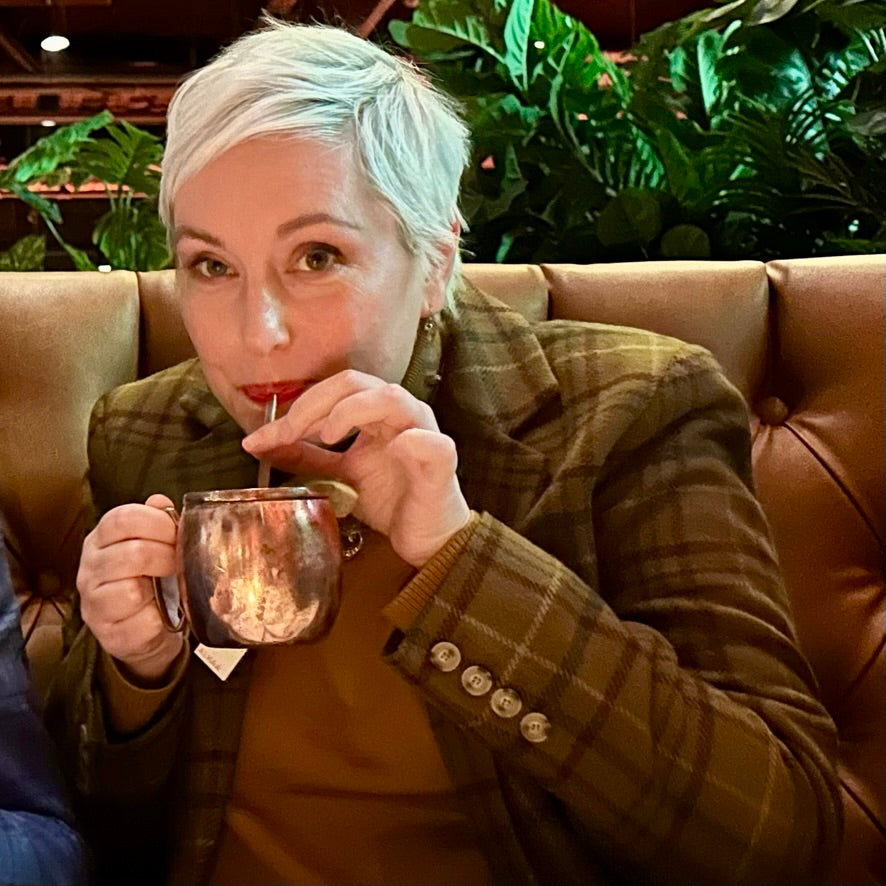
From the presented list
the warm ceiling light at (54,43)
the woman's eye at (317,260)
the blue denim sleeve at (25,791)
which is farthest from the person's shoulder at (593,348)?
the warm ceiling light at (54,43)

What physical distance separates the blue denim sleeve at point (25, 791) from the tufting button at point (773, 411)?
88cm

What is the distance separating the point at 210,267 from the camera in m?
1.06

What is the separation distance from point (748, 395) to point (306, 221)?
0.65 meters

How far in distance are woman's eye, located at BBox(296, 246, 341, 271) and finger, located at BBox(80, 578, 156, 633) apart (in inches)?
12.4

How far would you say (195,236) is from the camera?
1032mm

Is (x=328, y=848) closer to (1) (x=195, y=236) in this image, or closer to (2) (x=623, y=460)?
(2) (x=623, y=460)

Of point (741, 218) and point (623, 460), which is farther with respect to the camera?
point (741, 218)

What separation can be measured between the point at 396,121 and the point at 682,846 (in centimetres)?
70

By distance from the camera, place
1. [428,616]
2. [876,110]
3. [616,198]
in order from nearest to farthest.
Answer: [428,616] → [876,110] → [616,198]

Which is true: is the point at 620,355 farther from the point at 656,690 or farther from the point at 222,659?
the point at 222,659

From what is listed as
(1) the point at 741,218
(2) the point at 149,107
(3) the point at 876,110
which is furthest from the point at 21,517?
(3) the point at 876,110

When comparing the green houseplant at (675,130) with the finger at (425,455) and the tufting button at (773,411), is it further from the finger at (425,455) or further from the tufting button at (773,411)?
the finger at (425,455)

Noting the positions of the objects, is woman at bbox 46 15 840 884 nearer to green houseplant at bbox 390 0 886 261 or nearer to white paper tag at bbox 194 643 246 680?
white paper tag at bbox 194 643 246 680

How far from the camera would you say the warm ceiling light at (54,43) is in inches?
78.5
